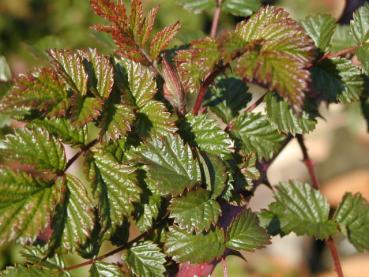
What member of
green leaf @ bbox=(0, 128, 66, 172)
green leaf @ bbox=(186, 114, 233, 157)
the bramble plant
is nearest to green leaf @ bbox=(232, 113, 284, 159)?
the bramble plant

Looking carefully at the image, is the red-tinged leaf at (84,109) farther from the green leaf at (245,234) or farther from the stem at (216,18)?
the stem at (216,18)

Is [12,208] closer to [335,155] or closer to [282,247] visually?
[282,247]

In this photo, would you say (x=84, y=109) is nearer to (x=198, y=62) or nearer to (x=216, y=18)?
(x=198, y=62)

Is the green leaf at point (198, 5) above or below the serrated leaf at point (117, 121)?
above

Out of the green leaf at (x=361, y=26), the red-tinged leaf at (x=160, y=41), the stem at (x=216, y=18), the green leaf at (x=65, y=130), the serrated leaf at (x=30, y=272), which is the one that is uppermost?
the stem at (x=216, y=18)

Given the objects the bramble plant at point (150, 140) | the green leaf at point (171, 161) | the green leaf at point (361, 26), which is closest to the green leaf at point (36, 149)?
the bramble plant at point (150, 140)

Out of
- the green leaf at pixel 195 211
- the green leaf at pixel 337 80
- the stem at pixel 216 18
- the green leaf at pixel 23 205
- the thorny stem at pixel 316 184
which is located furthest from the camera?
the stem at pixel 216 18

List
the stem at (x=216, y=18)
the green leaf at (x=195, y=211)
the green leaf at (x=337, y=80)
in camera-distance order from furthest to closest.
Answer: the stem at (x=216, y=18)
the green leaf at (x=337, y=80)
the green leaf at (x=195, y=211)
